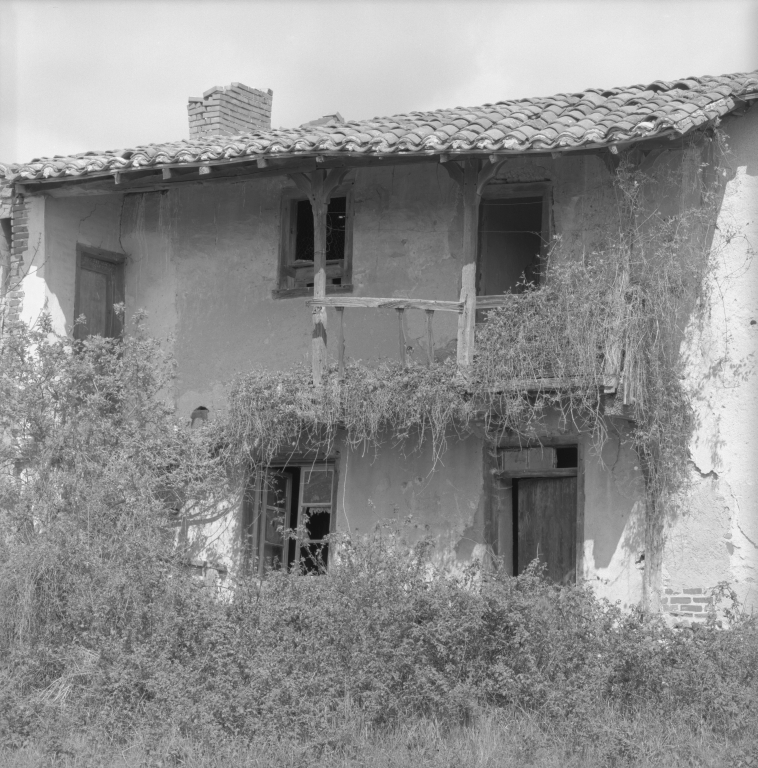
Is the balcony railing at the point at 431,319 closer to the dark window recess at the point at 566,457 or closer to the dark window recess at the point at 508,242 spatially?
the dark window recess at the point at 508,242

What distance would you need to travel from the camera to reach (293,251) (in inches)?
539

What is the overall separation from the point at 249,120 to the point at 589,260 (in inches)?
249

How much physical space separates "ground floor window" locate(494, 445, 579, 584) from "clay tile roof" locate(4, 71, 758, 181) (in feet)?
10.1

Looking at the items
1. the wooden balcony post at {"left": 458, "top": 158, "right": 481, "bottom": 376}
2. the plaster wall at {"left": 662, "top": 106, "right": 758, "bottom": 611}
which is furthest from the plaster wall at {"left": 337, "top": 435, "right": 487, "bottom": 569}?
the plaster wall at {"left": 662, "top": 106, "right": 758, "bottom": 611}

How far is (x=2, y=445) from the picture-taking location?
Answer: 1249 cm

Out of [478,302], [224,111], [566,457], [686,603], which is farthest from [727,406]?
[224,111]

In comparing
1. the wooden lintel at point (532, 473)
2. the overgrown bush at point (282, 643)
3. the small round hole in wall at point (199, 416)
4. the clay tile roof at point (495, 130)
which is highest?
the clay tile roof at point (495, 130)

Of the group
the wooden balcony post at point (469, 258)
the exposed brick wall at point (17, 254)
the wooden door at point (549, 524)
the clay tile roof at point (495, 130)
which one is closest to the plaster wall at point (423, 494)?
the wooden door at point (549, 524)

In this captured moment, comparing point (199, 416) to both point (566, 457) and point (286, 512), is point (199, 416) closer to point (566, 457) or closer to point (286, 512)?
point (286, 512)

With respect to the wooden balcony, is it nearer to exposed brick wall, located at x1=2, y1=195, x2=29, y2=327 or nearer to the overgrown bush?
the overgrown bush

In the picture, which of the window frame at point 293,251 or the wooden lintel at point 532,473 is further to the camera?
the window frame at point 293,251

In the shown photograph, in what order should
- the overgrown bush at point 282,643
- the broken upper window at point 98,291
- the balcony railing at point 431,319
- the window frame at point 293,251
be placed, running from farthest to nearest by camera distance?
the broken upper window at point 98,291 → the window frame at point 293,251 → the balcony railing at point 431,319 → the overgrown bush at point 282,643

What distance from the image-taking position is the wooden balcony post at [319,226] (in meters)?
12.1

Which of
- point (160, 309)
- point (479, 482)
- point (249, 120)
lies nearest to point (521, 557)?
point (479, 482)
